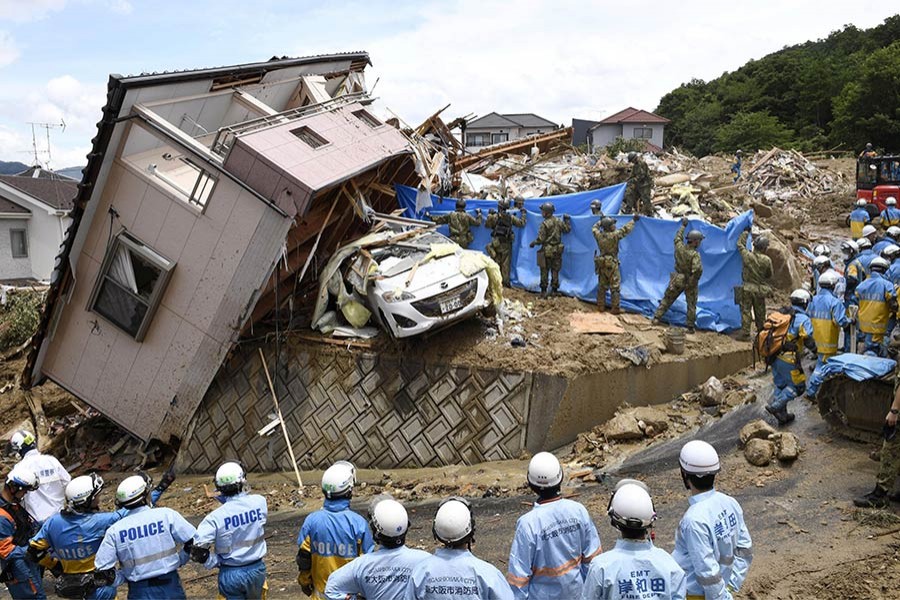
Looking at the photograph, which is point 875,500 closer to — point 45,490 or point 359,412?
point 359,412

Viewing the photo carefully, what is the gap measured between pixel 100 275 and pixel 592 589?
922 centimetres

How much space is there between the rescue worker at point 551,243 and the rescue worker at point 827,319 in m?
4.44

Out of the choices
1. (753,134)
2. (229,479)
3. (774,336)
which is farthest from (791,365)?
(753,134)

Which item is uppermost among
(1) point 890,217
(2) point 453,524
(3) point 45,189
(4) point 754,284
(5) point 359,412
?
(1) point 890,217

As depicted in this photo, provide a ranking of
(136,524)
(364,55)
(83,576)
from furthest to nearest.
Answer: (364,55) → (83,576) → (136,524)

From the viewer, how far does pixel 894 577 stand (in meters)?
5.48

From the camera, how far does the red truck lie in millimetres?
19031

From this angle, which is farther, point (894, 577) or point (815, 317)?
point (815, 317)

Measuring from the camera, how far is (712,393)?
959cm

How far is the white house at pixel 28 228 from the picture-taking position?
1003 inches

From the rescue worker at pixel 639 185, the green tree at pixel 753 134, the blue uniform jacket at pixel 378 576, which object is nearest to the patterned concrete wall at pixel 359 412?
the blue uniform jacket at pixel 378 576

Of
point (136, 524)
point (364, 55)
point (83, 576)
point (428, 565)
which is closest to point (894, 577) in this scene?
point (428, 565)

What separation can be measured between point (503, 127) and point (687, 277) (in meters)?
46.1

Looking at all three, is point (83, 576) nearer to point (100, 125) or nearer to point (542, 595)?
point (542, 595)
